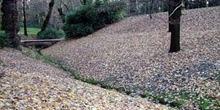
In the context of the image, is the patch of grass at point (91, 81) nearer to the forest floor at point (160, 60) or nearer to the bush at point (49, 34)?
the forest floor at point (160, 60)

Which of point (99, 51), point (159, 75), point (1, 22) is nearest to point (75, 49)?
point (99, 51)

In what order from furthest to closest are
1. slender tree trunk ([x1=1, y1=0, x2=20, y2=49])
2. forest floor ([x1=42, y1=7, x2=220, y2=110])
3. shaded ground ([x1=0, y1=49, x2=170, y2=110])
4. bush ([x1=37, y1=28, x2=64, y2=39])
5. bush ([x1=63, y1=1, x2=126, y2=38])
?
bush ([x1=37, y1=28, x2=64, y2=39]) → bush ([x1=63, y1=1, x2=126, y2=38]) → slender tree trunk ([x1=1, y1=0, x2=20, y2=49]) → forest floor ([x1=42, y1=7, x2=220, y2=110]) → shaded ground ([x1=0, y1=49, x2=170, y2=110])

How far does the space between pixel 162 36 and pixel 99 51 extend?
3.96 metres

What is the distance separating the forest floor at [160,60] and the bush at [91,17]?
326 centimetres

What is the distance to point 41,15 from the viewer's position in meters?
55.9

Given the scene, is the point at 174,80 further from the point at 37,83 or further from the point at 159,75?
the point at 37,83

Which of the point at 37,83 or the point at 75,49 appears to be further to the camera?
the point at 75,49

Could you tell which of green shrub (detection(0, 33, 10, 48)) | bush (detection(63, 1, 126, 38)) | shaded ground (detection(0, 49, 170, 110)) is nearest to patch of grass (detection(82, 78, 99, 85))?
shaded ground (detection(0, 49, 170, 110))

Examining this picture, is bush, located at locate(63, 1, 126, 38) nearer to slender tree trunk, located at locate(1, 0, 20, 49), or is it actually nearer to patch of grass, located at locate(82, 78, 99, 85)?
slender tree trunk, located at locate(1, 0, 20, 49)

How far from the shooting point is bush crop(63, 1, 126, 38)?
2903 centimetres

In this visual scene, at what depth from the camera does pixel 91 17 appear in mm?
29344

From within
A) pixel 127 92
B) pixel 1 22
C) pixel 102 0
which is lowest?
pixel 127 92

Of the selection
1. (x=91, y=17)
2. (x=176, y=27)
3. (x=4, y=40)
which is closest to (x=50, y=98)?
(x=176, y=27)

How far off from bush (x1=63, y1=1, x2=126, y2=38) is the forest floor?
10.7ft
